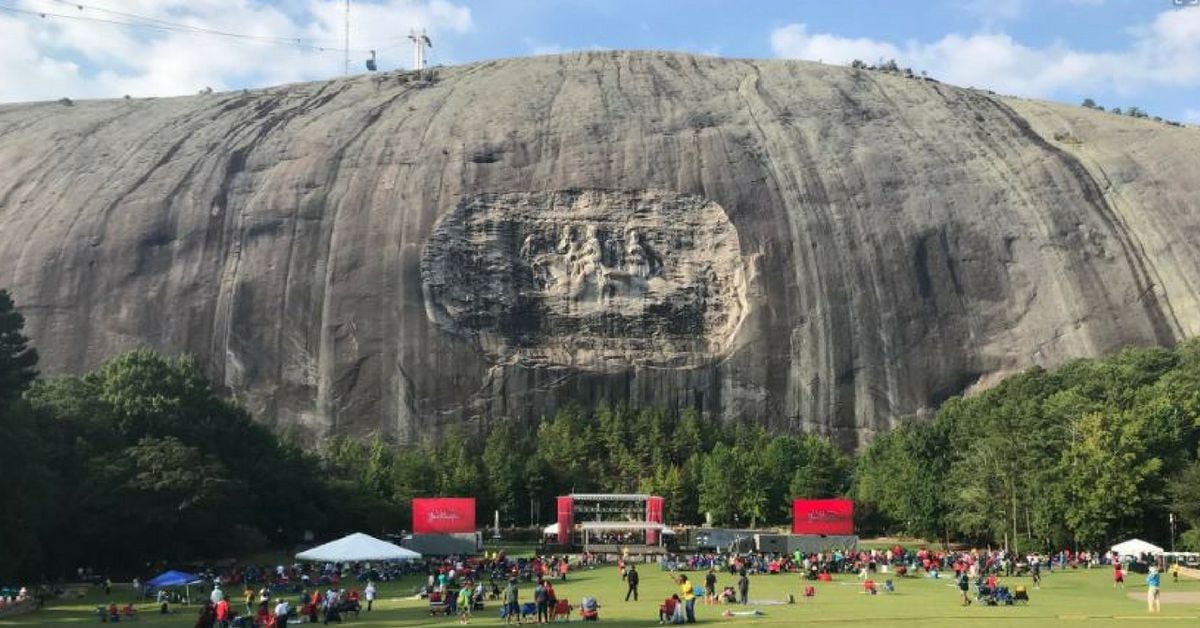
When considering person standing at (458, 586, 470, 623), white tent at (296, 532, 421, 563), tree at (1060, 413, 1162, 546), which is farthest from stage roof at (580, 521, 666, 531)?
person standing at (458, 586, 470, 623)

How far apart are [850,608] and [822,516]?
2853 centimetres

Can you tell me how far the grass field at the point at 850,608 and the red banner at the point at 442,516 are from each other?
14970 mm

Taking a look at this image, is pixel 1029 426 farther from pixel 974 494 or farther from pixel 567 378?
pixel 567 378

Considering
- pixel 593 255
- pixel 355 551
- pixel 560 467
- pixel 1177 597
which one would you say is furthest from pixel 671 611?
pixel 593 255

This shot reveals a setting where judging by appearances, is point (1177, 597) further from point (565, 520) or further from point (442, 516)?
point (442, 516)

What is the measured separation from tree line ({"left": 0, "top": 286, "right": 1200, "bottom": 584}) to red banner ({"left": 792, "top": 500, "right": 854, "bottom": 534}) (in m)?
4.97

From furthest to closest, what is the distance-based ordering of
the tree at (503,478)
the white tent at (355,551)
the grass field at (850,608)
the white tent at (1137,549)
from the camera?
1. the tree at (503,478)
2. the white tent at (1137,549)
3. the white tent at (355,551)
4. the grass field at (850,608)

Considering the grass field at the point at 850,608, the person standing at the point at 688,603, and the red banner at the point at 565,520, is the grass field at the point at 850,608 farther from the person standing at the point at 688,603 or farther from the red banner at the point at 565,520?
the red banner at the point at 565,520

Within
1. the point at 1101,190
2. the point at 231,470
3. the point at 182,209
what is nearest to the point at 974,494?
the point at 231,470

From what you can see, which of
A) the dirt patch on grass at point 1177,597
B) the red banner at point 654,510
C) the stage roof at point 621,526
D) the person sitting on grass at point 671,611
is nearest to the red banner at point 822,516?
the stage roof at point 621,526

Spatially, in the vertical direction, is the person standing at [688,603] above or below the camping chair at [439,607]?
above

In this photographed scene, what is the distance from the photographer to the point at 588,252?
265 feet

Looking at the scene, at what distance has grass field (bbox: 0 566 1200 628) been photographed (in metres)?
22.6

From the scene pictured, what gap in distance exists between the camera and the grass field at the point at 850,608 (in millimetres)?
22609
